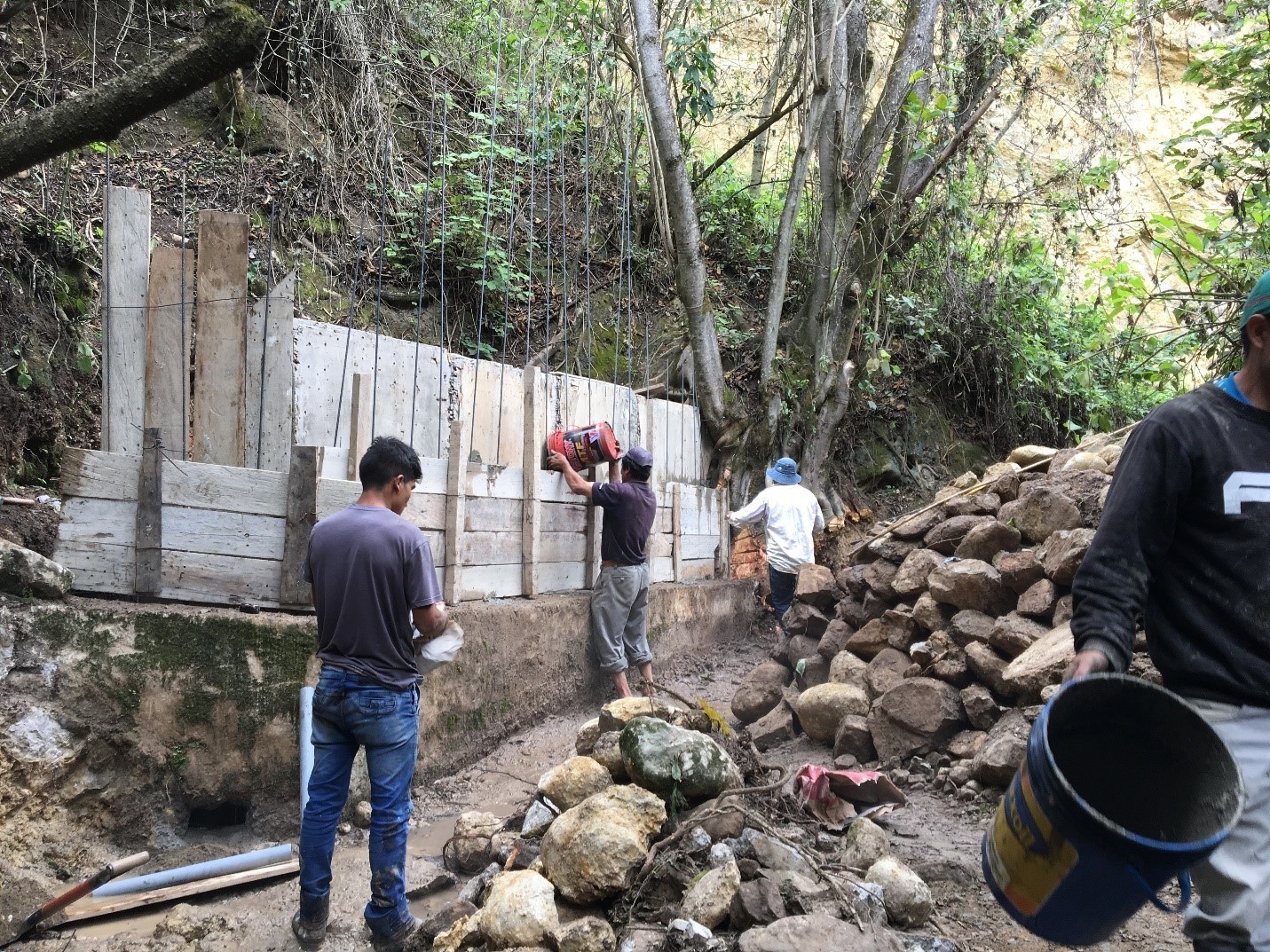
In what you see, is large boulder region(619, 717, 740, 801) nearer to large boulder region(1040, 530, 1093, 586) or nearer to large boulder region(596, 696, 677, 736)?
large boulder region(596, 696, 677, 736)

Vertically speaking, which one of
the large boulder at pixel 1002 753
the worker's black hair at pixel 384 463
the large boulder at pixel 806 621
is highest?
the worker's black hair at pixel 384 463

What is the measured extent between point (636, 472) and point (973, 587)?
249 centimetres

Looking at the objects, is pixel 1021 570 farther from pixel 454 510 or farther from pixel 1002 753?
pixel 454 510

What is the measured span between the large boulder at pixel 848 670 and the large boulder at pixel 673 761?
2139 mm

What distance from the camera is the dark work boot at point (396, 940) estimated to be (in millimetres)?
3492

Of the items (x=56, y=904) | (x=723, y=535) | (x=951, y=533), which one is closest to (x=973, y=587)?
(x=951, y=533)

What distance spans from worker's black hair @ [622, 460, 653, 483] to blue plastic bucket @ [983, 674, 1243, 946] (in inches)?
195

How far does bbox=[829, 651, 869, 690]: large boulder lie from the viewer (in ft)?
19.9

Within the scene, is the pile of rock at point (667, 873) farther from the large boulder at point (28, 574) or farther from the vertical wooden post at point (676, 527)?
the vertical wooden post at point (676, 527)

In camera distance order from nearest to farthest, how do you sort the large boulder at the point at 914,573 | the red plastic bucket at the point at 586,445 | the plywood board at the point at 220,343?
→ the plywood board at the point at 220,343 → the large boulder at the point at 914,573 → the red plastic bucket at the point at 586,445

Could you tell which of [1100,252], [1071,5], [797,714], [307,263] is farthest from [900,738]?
[1100,252]

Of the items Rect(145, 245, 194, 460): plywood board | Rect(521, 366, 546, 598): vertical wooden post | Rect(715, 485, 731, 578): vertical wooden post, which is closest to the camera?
Rect(145, 245, 194, 460): plywood board

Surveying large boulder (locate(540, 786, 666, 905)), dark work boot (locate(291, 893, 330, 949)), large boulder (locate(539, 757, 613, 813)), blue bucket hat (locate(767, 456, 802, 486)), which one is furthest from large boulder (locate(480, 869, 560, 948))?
blue bucket hat (locate(767, 456, 802, 486))

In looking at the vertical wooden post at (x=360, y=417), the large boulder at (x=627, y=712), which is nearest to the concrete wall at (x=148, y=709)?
the vertical wooden post at (x=360, y=417)
